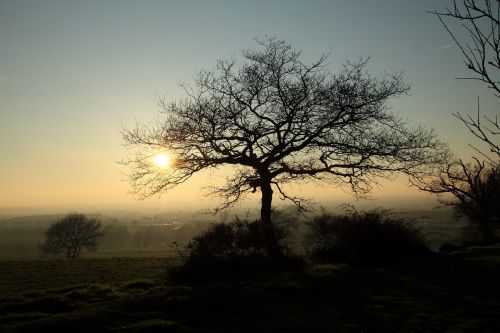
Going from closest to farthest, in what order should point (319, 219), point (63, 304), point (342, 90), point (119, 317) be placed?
point (119, 317) → point (63, 304) → point (342, 90) → point (319, 219)

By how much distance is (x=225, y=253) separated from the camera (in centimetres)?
1636

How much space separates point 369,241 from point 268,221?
4984 mm

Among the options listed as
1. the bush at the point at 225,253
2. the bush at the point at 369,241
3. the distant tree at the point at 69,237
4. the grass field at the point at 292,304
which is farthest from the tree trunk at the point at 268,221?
the distant tree at the point at 69,237

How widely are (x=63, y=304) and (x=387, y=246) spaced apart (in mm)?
14411

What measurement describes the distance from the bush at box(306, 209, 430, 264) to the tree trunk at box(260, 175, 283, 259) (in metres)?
2.79

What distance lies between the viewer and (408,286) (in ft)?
43.4

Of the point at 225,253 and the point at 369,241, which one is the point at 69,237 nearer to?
the point at 225,253

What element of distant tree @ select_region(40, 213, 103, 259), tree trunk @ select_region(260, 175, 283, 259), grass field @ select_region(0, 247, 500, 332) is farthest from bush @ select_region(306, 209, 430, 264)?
distant tree @ select_region(40, 213, 103, 259)

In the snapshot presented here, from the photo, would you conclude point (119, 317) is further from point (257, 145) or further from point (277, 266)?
point (257, 145)

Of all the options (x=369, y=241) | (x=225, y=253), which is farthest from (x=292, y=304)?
(x=369, y=241)

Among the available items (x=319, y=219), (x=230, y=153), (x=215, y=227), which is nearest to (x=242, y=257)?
(x=215, y=227)

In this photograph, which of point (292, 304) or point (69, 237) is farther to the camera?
point (69, 237)

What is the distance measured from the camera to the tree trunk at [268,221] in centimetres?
1803

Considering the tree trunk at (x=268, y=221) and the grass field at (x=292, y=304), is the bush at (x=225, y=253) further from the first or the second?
the grass field at (x=292, y=304)
